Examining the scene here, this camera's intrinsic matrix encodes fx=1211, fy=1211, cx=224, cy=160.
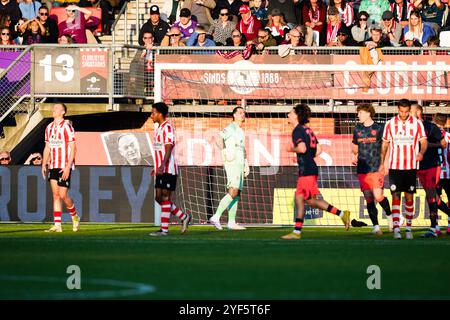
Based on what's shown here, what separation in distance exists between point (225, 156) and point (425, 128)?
156 inches

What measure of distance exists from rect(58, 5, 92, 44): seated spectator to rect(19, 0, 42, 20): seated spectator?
101cm

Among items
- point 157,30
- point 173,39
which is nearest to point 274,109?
point 173,39

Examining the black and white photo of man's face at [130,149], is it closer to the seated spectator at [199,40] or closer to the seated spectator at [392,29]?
the seated spectator at [199,40]

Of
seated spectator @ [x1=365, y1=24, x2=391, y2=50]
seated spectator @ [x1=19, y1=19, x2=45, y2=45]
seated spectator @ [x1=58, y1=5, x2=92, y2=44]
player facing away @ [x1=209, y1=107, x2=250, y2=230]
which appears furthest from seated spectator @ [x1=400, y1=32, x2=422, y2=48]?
seated spectator @ [x1=19, y1=19, x2=45, y2=45]

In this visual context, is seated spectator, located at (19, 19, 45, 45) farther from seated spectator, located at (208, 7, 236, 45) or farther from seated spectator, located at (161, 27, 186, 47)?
seated spectator, located at (208, 7, 236, 45)

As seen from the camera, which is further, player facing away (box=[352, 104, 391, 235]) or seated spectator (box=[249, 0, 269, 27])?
seated spectator (box=[249, 0, 269, 27])

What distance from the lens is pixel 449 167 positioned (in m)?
19.6

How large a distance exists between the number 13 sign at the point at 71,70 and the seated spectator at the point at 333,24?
5048 millimetres

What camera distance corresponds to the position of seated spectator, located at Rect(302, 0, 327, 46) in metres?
27.0

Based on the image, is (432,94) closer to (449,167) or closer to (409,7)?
(409,7)

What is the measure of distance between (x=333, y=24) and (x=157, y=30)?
4.00 metres

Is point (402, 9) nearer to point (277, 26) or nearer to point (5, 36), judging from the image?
point (277, 26)

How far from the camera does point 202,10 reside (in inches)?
1115

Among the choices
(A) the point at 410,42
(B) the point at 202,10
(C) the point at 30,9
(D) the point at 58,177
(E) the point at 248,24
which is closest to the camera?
(D) the point at 58,177
